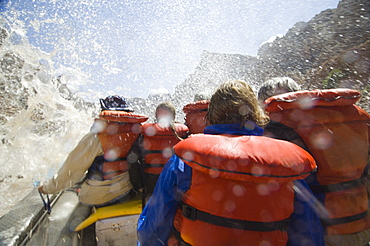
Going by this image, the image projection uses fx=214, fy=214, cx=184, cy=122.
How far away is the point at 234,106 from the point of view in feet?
4.91

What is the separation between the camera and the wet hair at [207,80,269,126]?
150 centimetres

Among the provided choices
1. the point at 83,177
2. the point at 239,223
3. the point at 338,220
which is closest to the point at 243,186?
the point at 239,223

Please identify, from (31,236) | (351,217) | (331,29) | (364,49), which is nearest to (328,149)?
(351,217)

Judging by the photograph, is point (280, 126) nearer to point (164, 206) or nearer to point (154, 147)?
point (164, 206)

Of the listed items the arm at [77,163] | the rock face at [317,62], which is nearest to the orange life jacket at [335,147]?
the arm at [77,163]

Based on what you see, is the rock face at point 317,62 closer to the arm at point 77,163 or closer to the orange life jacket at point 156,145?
the orange life jacket at point 156,145

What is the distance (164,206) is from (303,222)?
0.92 meters

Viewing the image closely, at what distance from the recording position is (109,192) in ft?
9.70

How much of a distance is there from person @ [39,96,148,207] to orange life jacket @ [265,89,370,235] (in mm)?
2045

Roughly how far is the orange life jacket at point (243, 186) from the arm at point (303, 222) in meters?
0.17

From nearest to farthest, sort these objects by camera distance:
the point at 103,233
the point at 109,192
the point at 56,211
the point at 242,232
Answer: the point at 242,232
the point at 103,233
the point at 109,192
the point at 56,211

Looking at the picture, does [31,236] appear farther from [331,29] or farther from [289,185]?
[331,29]

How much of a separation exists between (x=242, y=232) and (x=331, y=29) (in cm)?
3794

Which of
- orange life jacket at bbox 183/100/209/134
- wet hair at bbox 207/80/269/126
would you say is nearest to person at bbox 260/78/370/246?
wet hair at bbox 207/80/269/126
